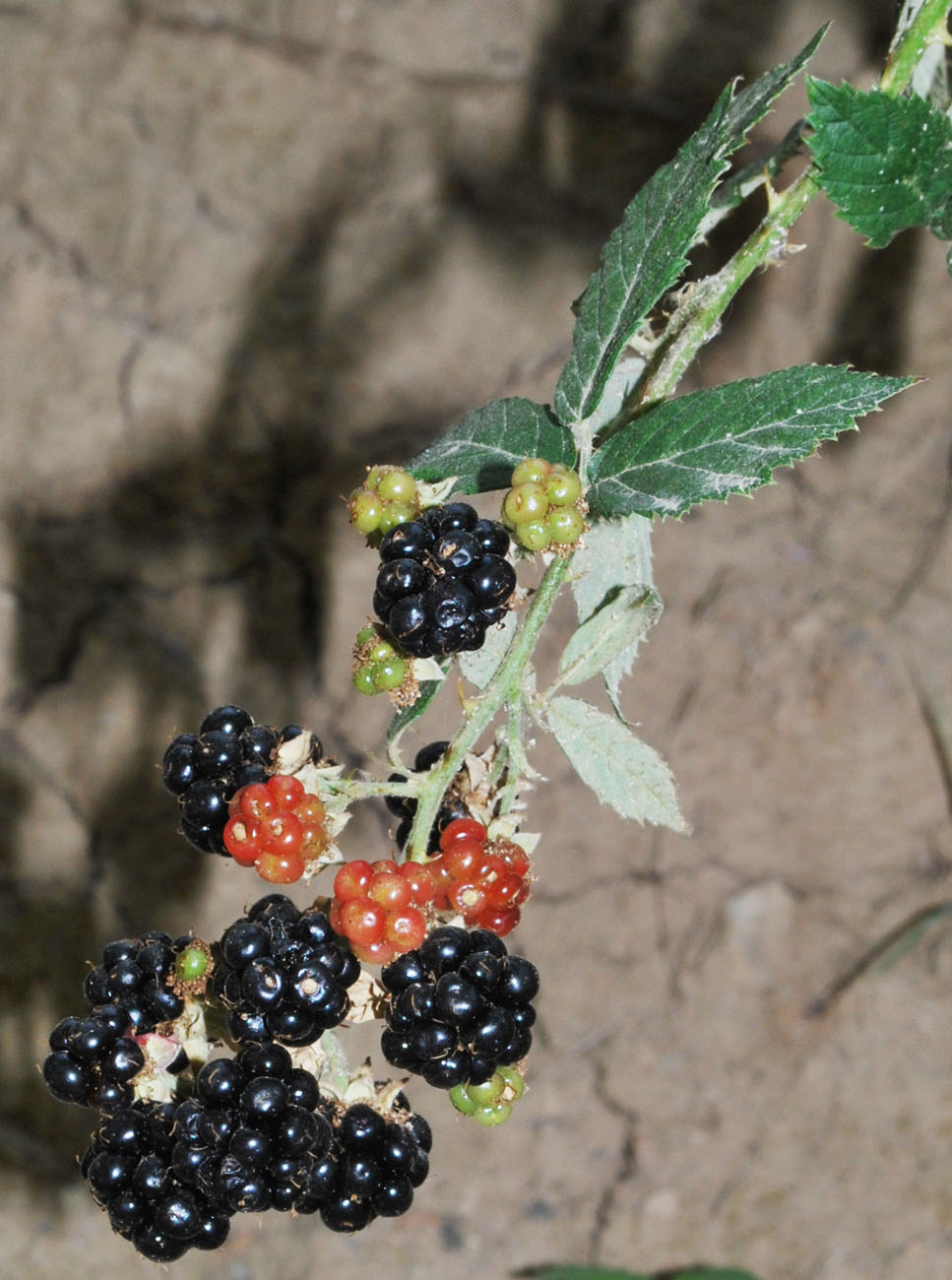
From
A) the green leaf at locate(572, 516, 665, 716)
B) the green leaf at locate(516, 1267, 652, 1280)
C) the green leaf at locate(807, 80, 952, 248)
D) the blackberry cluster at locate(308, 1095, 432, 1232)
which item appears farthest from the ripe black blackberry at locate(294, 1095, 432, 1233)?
the green leaf at locate(516, 1267, 652, 1280)

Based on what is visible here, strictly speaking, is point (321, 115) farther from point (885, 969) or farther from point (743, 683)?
point (885, 969)

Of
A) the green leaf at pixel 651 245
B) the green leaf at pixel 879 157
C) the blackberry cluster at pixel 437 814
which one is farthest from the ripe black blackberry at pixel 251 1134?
the green leaf at pixel 879 157

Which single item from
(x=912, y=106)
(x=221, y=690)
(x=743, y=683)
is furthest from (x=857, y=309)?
(x=912, y=106)

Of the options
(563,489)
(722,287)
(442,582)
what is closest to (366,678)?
(442,582)

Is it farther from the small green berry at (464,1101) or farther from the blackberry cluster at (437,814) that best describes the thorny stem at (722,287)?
the small green berry at (464,1101)

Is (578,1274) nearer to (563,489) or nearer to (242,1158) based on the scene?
(242,1158)

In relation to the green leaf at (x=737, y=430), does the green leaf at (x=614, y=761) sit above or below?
below

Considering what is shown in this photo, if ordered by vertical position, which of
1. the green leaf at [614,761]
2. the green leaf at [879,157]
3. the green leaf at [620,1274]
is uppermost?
the green leaf at [879,157]
